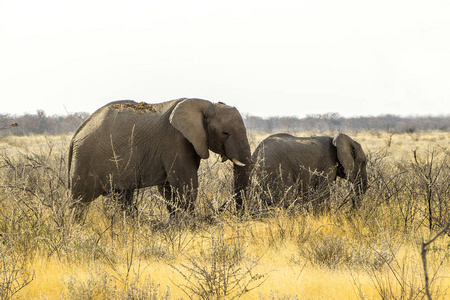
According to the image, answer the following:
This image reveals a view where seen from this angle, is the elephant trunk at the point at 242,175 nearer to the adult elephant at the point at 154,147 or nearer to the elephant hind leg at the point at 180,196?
the adult elephant at the point at 154,147

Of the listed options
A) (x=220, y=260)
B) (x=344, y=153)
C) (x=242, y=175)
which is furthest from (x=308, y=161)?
(x=220, y=260)

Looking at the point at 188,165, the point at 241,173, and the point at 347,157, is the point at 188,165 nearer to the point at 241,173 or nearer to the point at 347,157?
the point at 241,173

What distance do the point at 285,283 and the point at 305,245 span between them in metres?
1.38

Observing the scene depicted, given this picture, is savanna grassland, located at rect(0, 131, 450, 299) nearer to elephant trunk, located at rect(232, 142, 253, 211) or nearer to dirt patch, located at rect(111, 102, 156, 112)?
elephant trunk, located at rect(232, 142, 253, 211)

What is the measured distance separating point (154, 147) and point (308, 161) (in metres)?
3.07

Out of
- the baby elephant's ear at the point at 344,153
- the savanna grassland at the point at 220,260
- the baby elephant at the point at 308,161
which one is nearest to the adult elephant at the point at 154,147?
the savanna grassland at the point at 220,260

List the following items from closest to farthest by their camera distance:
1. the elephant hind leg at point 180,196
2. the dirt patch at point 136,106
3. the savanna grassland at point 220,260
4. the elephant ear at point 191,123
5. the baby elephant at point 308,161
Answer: the savanna grassland at point 220,260, the elephant hind leg at point 180,196, the elephant ear at point 191,123, the dirt patch at point 136,106, the baby elephant at point 308,161

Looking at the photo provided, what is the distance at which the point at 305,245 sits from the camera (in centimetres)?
598

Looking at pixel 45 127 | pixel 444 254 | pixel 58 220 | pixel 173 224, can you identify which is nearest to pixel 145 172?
pixel 173 224

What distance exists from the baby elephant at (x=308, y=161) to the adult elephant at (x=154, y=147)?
1091mm

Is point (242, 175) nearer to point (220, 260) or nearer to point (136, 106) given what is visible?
point (136, 106)

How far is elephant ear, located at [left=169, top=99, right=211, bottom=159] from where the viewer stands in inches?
286

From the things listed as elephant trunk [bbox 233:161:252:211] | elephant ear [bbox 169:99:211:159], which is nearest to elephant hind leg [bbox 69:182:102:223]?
elephant ear [bbox 169:99:211:159]

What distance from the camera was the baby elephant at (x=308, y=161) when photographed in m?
8.66
